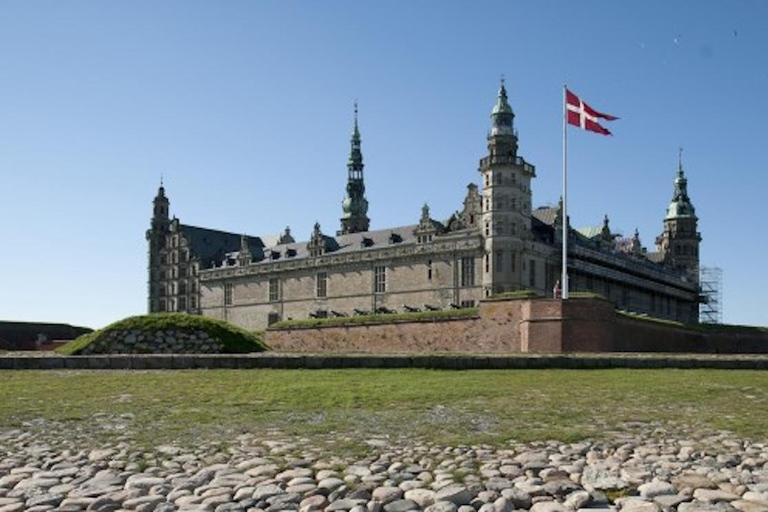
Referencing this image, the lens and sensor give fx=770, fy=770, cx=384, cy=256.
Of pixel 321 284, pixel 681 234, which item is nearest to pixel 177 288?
pixel 321 284

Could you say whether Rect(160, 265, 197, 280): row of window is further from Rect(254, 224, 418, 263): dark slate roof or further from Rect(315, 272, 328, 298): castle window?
Rect(315, 272, 328, 298): castle window

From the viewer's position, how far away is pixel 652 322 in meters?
41.7

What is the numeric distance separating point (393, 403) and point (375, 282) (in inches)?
2400

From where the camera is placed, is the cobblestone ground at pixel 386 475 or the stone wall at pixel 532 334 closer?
the cobblestone ground at pixel 386 475

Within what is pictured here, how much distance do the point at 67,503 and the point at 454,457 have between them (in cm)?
368

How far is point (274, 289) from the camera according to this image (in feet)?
274

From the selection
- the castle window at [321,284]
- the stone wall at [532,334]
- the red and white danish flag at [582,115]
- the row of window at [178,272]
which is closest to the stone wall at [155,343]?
the stone wall at [532,334]

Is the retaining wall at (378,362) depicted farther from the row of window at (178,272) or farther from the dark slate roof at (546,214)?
the row of window at (178,272)

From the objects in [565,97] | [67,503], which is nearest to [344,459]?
[67,503]

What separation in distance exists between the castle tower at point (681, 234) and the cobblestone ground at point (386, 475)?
9963 cm

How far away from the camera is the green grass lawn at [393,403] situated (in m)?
9.77

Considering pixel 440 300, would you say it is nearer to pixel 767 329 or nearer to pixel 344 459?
pixel 767 329

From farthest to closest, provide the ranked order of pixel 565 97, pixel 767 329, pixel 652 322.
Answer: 1. pixel 767 329
2. pixel 652 322
3. pixel 565 97

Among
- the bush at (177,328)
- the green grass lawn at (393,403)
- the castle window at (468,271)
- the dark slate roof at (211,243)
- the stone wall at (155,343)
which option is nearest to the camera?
the green grass lawn at (393,403)
